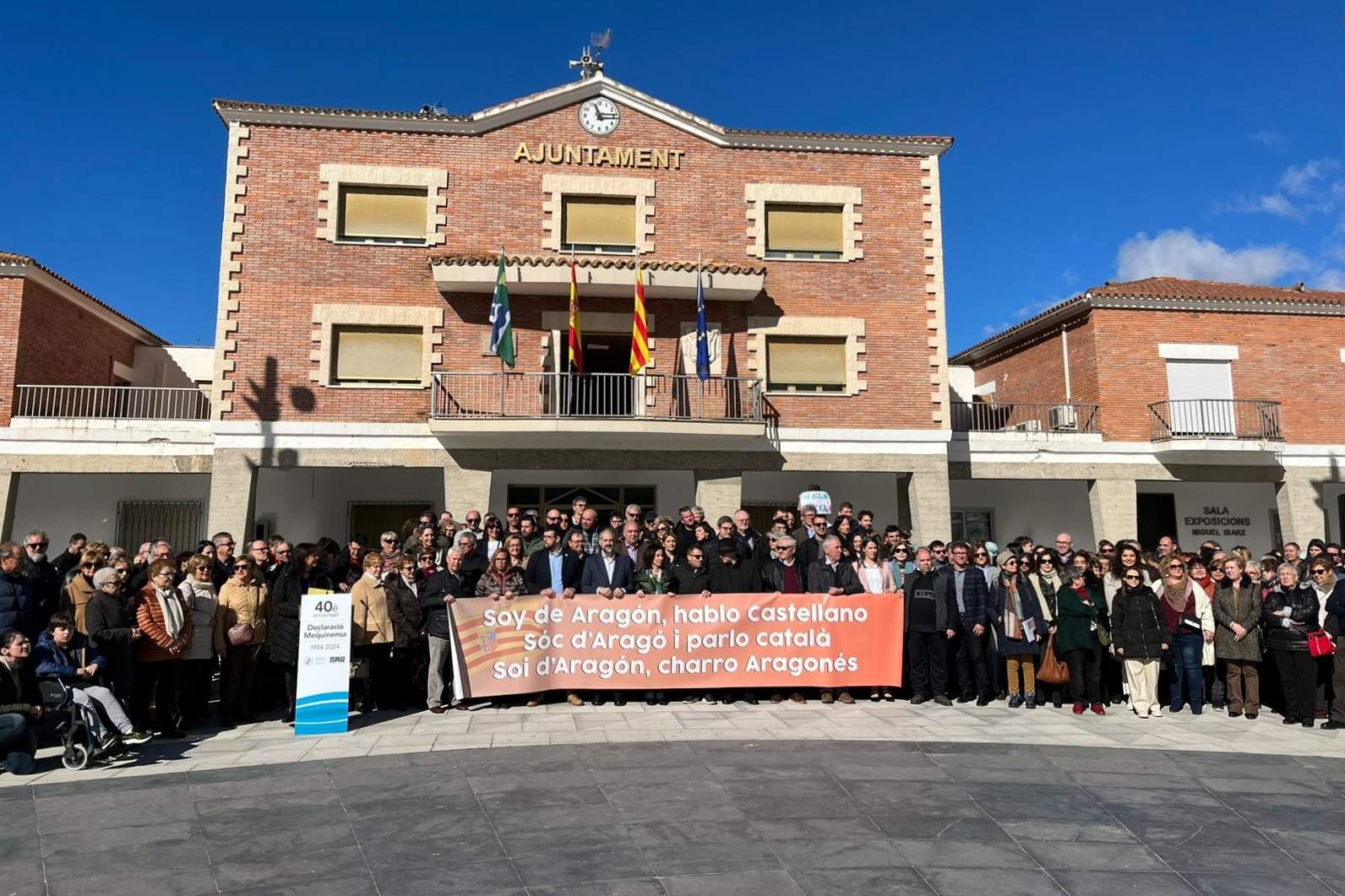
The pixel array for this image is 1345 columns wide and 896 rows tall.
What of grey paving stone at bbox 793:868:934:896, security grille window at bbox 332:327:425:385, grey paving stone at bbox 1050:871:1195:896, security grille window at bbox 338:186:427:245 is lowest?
grey paving stone at bbox 1050:871:1195:896

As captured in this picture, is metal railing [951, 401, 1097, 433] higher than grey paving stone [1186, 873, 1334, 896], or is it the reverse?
metal railing [951, 401, 1097, 433]

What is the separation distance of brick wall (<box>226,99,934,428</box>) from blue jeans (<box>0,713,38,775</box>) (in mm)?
9508

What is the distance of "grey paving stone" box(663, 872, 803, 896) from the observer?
14.5ft

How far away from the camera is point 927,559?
9648 mm

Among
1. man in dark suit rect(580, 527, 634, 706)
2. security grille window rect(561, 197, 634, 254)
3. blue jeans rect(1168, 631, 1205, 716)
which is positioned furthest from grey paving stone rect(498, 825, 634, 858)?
security grille window rect(561, 197, 634, 254)

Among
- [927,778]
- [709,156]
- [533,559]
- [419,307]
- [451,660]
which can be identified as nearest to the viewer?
[927,778]

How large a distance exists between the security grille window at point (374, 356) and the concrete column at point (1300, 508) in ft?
58.6

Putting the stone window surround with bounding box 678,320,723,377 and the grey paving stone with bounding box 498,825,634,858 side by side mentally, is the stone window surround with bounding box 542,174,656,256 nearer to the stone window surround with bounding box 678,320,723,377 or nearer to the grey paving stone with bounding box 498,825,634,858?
the stone window surround with bounding box 678,320,723,377

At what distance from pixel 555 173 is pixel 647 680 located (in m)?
11.0

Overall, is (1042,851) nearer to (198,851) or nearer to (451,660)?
(198,851)

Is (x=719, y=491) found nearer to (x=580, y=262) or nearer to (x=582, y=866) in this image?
(x=580, y=262)

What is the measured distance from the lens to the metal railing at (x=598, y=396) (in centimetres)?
1580

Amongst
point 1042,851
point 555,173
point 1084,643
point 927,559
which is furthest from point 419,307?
point 1042,851

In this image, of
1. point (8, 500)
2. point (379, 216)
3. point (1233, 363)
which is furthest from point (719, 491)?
point (8, 500)
